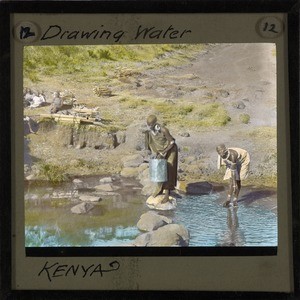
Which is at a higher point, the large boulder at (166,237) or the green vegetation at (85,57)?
the green vegetation at (85,57)

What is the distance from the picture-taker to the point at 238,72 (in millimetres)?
659

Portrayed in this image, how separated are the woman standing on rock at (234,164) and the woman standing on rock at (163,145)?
6 cm

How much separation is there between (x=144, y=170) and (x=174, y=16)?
20 centimetres

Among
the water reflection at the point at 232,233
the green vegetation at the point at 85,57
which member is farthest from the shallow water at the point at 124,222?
the green vegetation at the point at 85,57

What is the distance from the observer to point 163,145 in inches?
25.9

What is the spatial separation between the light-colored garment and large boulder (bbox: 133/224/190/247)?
0.09 meters

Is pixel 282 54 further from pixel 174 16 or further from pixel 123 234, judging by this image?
pixel 123 234

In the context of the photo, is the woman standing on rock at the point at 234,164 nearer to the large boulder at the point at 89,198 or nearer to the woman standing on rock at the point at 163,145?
the woman standing on rock at the point at 163,145

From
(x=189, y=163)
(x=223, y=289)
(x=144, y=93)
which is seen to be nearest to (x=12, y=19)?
(x=144, y=93)

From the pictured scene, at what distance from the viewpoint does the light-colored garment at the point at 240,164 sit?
66 centimetres

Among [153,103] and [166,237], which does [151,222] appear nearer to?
[166,237]

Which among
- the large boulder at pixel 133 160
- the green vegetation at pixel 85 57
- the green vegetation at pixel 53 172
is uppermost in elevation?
the green vegetation at pixel 85 57

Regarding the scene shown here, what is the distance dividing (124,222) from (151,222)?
3cm

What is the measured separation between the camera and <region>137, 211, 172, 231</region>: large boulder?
2.14 feet
